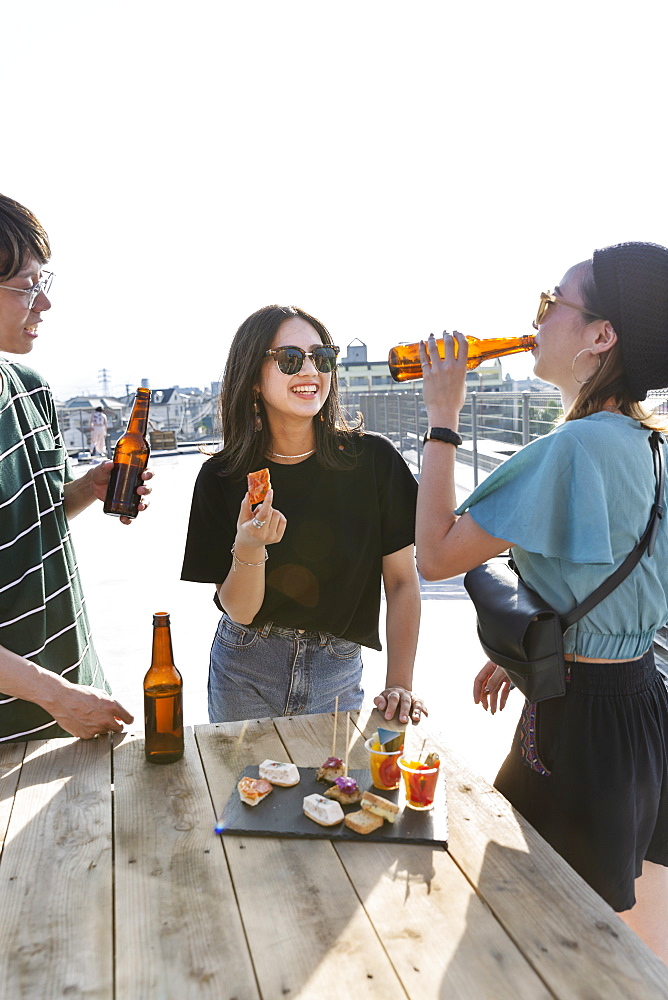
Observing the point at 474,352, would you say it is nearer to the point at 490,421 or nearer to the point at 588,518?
the point at 588,518

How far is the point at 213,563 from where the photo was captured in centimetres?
220

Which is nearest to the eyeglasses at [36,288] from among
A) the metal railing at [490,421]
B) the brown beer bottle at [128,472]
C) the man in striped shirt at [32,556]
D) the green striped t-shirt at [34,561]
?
the man in striped shirt at [32,556]

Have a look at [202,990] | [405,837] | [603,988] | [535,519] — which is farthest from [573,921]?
[535,519]

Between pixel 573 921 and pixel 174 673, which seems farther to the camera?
pixel 174 673

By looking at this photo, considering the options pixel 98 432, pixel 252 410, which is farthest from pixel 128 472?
pixel 98 432

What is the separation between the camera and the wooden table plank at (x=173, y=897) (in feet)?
3.33

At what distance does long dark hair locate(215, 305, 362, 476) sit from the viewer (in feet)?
7.37

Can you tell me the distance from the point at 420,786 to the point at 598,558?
0.54 m

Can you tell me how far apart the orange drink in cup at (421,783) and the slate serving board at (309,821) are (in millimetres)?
14

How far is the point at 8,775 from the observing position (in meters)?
1.62

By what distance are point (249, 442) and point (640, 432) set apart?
1.15 metres

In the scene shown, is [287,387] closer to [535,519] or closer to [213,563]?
[213,563]

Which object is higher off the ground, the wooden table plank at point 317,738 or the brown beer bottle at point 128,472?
the brown beer bottle at point 128,472

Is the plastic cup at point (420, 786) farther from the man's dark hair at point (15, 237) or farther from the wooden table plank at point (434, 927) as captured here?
the man's dark hair at point (15, 237)
